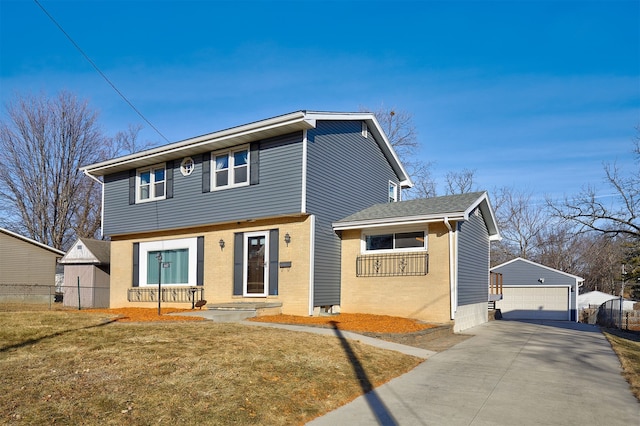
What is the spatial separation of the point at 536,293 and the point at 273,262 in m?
20.0

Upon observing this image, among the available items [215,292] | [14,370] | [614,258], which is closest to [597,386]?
[14,370]

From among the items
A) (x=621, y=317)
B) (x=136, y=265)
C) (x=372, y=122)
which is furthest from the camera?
(x=621, y=317)

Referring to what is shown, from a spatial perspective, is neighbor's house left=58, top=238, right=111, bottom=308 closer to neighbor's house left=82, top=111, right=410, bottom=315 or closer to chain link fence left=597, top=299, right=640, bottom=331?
neighbor's house left=82, top=111, right=410, bottom=315

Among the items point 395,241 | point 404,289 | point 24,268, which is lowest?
point 24,268

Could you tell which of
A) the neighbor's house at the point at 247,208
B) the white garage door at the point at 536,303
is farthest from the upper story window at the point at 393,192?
the white garage door at the point at 536,303

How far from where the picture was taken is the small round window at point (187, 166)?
17562 mm

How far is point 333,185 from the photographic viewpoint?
53.5 ft

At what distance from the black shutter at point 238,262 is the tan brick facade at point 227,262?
12 centimetres

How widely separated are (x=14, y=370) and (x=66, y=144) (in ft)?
106

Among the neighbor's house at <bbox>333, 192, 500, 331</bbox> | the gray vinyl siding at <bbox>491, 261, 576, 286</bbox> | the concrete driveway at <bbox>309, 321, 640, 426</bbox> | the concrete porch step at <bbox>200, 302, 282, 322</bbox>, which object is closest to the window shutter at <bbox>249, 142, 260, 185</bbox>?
the neighbor's house at <bbox>333, 192, 500, 331</bbox>

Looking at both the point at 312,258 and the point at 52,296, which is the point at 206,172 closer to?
the point at 312,258

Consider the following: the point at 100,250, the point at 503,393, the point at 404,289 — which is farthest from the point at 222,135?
the point at 503,393

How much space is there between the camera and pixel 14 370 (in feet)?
23.1

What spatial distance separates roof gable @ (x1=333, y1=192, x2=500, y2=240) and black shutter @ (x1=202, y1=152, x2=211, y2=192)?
179 inches
